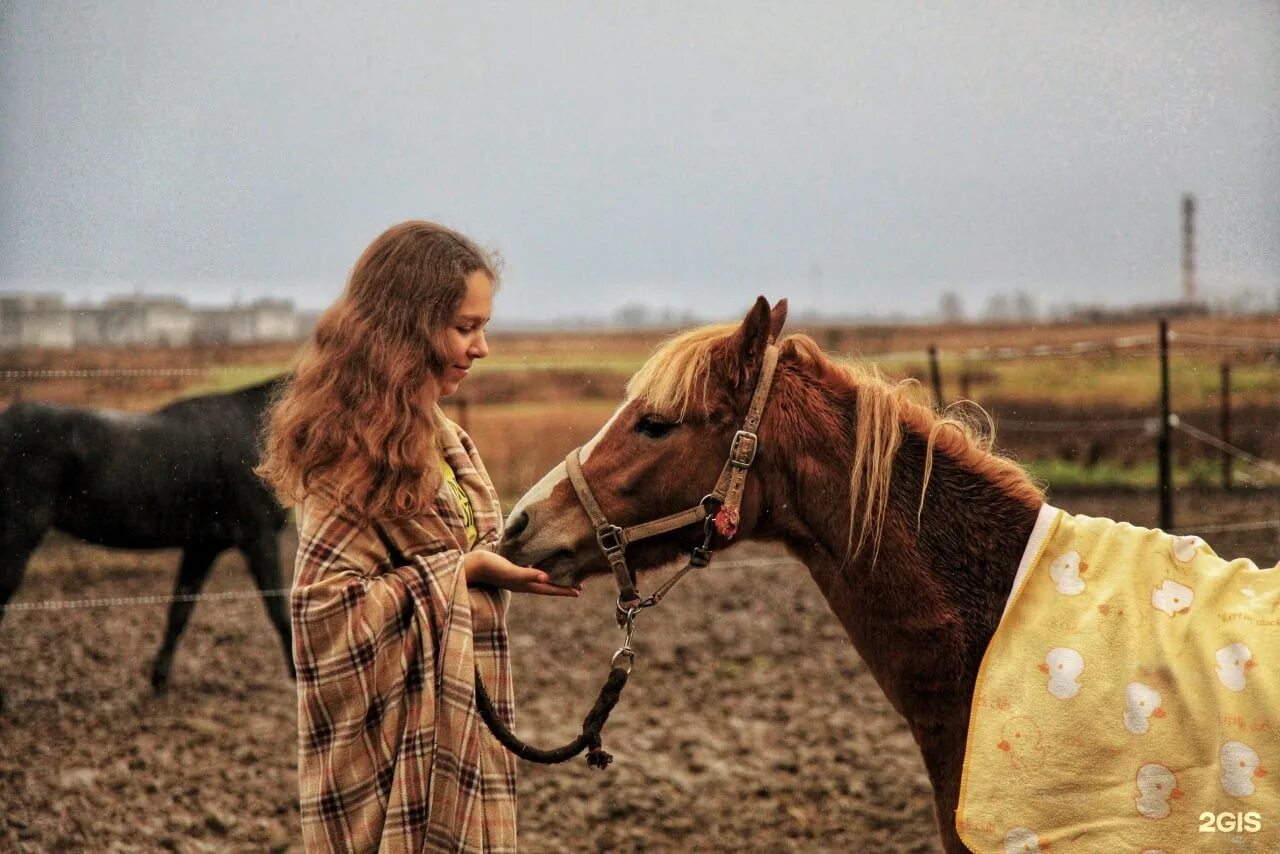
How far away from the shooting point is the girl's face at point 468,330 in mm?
1994

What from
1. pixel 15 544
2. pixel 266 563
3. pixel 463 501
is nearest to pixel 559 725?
pixel 266 563

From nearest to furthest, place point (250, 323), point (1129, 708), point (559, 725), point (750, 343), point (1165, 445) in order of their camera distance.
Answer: point (1129, 708) < point (750, 343) < point (559, 725) < point (1165, 445) < point (250, 323)

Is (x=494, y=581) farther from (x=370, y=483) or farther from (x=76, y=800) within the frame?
(x=76, y=800)

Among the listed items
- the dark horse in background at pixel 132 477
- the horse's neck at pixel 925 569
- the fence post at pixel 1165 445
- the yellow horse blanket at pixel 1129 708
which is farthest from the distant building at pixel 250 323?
the fence post at pixel 1165 445

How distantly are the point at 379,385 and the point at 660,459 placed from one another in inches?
23.3

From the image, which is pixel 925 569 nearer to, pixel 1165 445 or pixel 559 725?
pixel 559 725

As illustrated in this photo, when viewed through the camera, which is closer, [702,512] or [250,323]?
[702,512]

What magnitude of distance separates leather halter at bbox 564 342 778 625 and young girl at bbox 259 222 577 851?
17cm

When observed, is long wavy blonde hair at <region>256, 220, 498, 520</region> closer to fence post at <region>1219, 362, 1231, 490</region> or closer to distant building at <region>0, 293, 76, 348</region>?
distant building at <region>0, 293, 76, 348</region>

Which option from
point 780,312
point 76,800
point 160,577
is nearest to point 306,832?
point 780,312

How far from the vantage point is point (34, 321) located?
432 cm

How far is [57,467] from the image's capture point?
4301mm

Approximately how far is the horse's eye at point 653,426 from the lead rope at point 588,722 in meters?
0.37

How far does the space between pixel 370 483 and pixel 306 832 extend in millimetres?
658
